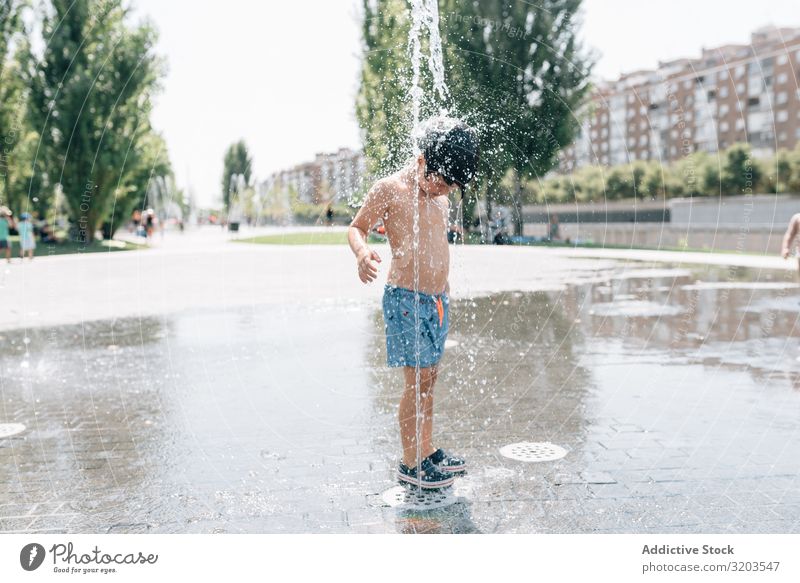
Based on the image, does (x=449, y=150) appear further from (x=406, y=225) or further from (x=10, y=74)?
(x=10, y=74)

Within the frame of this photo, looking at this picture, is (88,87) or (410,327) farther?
(88,87)

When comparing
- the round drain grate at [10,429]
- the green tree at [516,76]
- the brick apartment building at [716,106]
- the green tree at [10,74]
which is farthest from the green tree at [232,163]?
the round drain grate at [10,429]

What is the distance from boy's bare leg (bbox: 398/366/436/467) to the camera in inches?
143

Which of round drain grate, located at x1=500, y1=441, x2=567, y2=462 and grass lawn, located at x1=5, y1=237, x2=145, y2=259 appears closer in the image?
round drain grate, located at x1=500, y1=441, x2=567, y2=462

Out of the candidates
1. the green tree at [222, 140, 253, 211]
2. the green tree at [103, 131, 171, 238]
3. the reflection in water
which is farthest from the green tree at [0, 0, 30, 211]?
the green tree at [222, 140, 253, 211]

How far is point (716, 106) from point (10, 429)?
105072 millimetres

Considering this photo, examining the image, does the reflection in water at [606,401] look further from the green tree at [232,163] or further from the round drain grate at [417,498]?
the green tree at [232,163]

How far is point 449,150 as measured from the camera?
344 cm

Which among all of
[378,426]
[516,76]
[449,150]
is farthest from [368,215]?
[516,76]

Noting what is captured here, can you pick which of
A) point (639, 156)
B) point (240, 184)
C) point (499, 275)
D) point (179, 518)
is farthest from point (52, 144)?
point (639, 156)

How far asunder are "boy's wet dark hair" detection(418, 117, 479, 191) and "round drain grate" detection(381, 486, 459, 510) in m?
1.49
